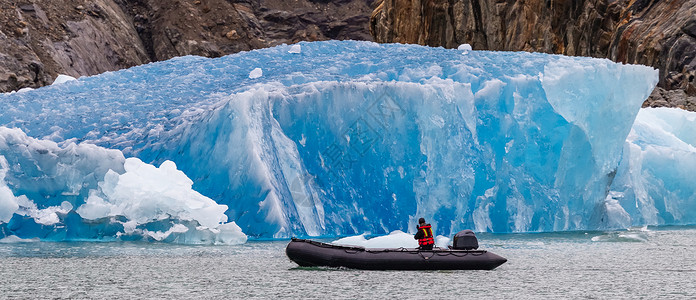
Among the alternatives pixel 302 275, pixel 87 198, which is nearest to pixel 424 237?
pixel 302 275

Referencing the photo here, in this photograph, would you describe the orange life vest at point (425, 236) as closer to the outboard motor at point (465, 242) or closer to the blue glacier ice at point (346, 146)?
the outboard motor at point (465, 242)

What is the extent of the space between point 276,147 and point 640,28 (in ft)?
84.3

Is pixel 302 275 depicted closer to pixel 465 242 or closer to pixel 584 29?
pixel 465 242

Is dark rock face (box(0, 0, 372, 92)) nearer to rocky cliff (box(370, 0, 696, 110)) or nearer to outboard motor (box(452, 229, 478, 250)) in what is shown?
rocky cliff (box(370, 0, 696, 110))

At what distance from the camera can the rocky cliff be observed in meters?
37.7

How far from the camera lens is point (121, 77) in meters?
23.8

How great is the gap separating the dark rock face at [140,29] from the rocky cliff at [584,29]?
901 inches

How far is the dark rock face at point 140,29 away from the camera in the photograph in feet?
174

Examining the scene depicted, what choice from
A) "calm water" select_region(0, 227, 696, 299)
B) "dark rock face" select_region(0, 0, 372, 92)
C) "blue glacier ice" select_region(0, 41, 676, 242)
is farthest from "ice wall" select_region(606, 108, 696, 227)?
"dark rock face" select_region(0, 0, 372, 92)

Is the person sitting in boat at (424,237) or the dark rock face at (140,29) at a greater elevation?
the dark rock face at (140,29)

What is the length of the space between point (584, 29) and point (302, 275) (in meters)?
31.9

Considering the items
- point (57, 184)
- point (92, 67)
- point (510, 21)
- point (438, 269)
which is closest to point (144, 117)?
point (57, 184)

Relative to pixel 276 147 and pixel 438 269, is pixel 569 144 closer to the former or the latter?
pixel 276 147

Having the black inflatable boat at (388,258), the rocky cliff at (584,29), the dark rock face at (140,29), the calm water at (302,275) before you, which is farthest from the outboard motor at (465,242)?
the dark rock face at (140,29)
